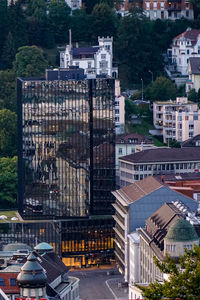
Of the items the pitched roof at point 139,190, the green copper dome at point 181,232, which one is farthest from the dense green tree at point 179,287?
the pitched roof at point 139,190

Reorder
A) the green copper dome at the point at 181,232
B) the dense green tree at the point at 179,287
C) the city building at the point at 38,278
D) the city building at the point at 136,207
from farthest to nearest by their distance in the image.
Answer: the city building at the point at 136,207 → the green copper dome at the point at 181,232 → the city building at the point at 38,278 → the dense green tree at the point at 179,287

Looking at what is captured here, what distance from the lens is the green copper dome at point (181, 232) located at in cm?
15488

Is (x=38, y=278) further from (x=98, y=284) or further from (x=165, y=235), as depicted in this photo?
(x=98, y=284)

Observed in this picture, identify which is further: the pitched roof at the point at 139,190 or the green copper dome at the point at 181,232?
the pitched roof at the point at 139,190

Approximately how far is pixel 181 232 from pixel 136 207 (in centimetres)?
3087

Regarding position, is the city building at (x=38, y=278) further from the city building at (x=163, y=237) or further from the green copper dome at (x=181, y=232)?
the green copper dome at (x=181, y=232)

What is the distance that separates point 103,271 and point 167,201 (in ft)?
58.8

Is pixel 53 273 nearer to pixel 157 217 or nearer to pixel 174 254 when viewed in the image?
pixel 174 254

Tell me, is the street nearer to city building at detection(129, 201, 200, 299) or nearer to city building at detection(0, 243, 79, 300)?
city building at detection(129, 201, 200, 299)

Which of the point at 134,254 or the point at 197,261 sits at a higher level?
the point at 197,261

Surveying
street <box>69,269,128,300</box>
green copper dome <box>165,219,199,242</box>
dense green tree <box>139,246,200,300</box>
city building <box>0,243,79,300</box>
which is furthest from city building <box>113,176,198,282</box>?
dense green tree <box>139,246,200,300</box>

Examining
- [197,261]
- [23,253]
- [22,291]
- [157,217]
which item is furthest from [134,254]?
[197,261]

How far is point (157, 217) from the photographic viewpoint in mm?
174750

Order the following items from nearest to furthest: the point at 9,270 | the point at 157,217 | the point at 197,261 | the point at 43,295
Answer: the point at 197,261 < the point at 43,295 < the point at 9,270 < the point at 157,217
